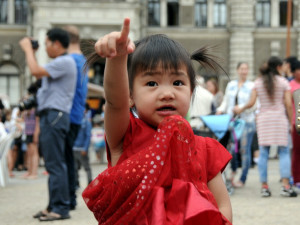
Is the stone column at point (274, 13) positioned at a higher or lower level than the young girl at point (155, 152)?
higher

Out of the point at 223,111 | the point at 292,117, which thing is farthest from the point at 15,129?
the point at 292,117

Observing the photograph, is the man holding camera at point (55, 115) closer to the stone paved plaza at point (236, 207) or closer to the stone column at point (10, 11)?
the stone paved plaza at point (236, 207)

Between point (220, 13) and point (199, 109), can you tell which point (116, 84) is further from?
point (220, 13)

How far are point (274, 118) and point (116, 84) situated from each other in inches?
247

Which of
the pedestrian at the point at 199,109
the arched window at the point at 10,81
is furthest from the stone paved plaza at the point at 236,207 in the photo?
the arched window at the point at 10,81

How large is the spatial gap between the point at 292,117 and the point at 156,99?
612 centimetres

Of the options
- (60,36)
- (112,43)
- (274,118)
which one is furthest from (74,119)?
(112,43)

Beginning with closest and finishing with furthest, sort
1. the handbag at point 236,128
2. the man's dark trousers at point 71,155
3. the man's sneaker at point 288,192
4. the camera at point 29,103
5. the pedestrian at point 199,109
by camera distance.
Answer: the man's dark trousers at point 71,155 < the camera at point 29,103 < the man's sneaker at point 288,192 < the pedestrian at point 199,109 < the handbag at point 236,128

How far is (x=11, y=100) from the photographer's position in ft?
98.8

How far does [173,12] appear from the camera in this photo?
3133 cm

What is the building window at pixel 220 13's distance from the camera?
31.2 metres

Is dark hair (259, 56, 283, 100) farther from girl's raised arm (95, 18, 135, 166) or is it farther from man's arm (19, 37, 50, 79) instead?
girl's raised arm (95, 18, 135, 166)

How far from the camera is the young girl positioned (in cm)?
230

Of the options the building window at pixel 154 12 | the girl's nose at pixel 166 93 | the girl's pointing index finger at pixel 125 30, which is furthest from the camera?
the building window at pixel 154 12
